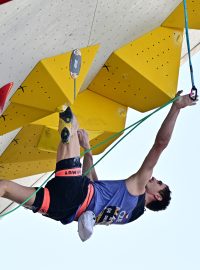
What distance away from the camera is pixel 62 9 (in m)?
4.17

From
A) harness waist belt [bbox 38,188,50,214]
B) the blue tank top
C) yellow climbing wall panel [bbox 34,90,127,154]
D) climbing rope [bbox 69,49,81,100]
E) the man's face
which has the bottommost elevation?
harness waist belt [bbox 38,188,50,214]

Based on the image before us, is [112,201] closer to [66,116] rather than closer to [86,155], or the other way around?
[86,155]

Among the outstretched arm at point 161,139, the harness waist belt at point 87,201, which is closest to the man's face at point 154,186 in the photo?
the outstretched arm at point 161,139

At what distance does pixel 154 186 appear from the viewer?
15.5 ft

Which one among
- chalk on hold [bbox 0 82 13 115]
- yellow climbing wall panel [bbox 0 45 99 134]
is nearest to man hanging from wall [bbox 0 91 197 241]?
yellow climbing wall panel [bbox 0 45 99 134]

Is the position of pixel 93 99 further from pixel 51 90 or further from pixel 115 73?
pixel 51 90

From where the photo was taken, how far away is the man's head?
472 cm

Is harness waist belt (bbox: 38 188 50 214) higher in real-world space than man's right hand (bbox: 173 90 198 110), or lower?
lower

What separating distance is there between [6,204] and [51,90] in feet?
7.52

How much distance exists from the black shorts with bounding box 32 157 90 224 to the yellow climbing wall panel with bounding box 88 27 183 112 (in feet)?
2.69

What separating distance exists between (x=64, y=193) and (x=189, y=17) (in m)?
1.30

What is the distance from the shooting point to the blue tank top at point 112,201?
455cm

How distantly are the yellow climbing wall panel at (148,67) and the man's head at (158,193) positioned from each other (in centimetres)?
59

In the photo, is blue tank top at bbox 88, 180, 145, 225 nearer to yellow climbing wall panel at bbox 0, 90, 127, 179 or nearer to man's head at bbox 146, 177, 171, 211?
man's head at bbox 146, 177, 171, 211
